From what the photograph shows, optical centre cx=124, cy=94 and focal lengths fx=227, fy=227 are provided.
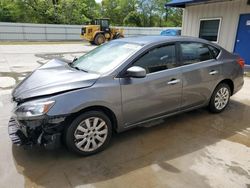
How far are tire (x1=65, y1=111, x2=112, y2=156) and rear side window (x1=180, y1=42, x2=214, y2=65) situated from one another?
1721mm

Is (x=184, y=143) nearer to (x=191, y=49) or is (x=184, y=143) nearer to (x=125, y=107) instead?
(x=125, y=107)

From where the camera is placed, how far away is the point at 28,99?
109 inches

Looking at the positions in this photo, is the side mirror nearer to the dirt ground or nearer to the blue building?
the dirt ground

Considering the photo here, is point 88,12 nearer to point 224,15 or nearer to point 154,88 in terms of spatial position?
point 224,15

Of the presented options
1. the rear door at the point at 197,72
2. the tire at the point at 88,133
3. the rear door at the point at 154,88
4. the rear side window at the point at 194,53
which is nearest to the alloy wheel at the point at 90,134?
the tire at the point at 88,133

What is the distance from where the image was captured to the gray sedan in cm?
272

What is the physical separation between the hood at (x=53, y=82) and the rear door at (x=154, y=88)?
0.52 meters

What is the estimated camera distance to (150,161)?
296 centimetres

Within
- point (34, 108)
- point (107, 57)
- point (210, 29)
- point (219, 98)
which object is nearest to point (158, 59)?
point (107, 57)

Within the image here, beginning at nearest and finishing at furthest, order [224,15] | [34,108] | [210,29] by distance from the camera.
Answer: [34,108]
[224,15]
[210,29]

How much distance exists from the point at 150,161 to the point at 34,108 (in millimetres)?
1595

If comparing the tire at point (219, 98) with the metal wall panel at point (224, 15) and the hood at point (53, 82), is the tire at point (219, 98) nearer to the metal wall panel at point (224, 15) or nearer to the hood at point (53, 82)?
the hood at point (53, 82)

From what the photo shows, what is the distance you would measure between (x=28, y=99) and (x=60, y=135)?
0.59m

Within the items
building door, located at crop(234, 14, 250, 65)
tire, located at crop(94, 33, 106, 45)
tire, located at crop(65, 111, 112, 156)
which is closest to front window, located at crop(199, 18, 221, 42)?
building door, located at crop(234, 14, 250, 65)
